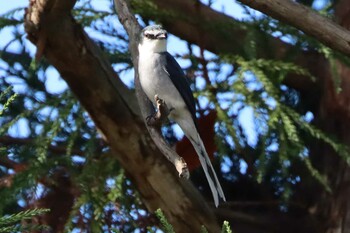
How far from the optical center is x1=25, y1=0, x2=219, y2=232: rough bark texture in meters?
3.83

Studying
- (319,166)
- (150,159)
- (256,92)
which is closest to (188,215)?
(150,159)

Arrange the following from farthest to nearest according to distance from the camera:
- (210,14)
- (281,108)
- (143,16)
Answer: (210,14) → (143,16) → (281,108)

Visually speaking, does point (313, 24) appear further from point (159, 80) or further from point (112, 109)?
point (112, 109)

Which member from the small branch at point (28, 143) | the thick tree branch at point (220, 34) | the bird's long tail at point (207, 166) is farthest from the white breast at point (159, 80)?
the small branch at point (28, 143)

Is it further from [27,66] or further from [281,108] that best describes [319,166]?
[27,66]

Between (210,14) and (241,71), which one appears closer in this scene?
(241,71)

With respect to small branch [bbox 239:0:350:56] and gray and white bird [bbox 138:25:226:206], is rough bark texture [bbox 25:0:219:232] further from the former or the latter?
small branch [bbox 239:0:350:56]

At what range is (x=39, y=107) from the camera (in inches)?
167

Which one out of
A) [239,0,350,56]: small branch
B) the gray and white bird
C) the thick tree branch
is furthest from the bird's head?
the thick tree branch

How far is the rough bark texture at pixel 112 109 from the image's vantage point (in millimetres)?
3830

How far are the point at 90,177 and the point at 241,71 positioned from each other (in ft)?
2.38

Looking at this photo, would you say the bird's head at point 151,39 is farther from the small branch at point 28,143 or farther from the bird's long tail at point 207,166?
the small branch at point 28,143

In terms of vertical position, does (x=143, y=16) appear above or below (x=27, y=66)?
above

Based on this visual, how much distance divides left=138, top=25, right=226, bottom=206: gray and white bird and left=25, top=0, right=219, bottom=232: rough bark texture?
388 millimetres
